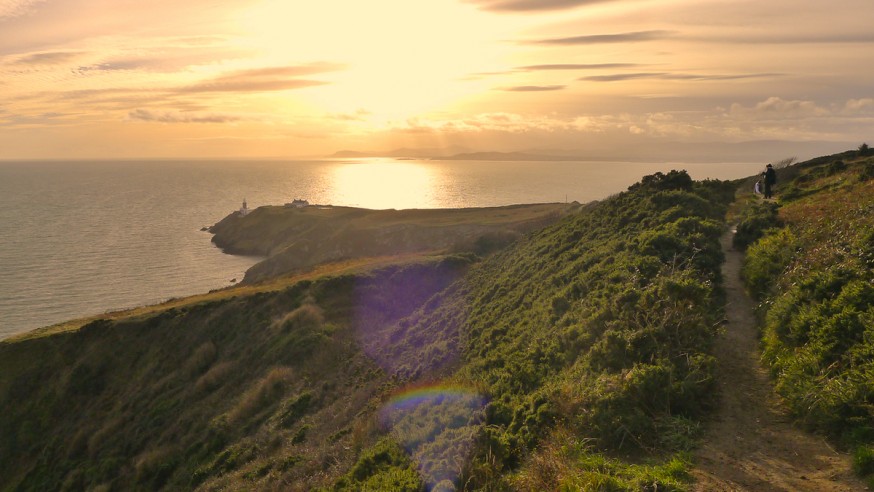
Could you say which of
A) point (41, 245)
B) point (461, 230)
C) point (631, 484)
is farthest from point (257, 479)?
point (41, 245)

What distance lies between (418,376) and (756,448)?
13.5m

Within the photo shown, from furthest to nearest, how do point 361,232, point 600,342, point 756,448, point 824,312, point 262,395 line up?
point 361,232, point 262,395, point 600,342, point 824,312, point 756,448

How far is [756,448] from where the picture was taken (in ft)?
29.8

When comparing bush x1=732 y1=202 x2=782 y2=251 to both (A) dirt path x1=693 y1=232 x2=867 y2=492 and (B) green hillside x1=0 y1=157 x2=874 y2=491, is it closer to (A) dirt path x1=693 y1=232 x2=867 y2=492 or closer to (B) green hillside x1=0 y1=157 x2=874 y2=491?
(B) green hillside x1=0 y1=157 x2=874 y2=491

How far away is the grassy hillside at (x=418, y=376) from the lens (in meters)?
10.7

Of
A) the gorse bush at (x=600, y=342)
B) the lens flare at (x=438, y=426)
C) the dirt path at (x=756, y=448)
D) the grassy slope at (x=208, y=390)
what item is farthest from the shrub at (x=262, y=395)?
the dirt path at (x=756, y=448)

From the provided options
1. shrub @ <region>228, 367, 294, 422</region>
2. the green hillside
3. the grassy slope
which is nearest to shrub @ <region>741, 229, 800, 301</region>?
the green hillside

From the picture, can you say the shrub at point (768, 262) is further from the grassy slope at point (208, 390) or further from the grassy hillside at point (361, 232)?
the grassy hillside at point (361, 232)

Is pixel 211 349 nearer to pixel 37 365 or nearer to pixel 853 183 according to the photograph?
pixel 37 365

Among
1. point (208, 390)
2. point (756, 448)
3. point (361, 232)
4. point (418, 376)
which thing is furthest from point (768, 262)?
point (361, 232)

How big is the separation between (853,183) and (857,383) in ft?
69.0

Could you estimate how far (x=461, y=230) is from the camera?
243 feet

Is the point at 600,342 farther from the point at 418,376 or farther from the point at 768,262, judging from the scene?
the point at 418,376

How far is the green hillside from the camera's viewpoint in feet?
34.8
